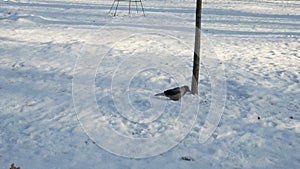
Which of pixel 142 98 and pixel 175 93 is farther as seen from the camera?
pixel 142 98

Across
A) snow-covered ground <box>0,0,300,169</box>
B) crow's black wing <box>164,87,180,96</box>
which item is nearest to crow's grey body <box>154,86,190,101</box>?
crow's black wing <box>164,87,180,96</box>

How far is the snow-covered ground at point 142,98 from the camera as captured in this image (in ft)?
14.0

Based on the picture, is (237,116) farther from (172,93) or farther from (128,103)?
(128,103)

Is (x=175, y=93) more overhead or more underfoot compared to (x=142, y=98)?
more overhead

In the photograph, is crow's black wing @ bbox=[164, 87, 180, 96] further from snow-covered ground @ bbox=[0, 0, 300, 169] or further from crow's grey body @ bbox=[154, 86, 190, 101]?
snow-covered ground @ bbox=[0, 0, 300, 169]

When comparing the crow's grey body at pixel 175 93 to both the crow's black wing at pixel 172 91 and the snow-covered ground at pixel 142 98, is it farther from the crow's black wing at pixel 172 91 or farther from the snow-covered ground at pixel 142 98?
the snow-covered ground at pixel 142 98

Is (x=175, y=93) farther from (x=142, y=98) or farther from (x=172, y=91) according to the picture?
(x=142, y=98)

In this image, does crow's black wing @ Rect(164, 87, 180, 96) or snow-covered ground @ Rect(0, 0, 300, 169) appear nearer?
snow-covered ground @ Rect(0, 0, 300, 169)

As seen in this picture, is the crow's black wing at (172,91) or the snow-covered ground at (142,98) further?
the crow's black wing at (172,91)

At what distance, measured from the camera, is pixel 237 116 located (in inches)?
206

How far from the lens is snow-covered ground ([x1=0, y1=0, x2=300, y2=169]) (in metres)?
4.25

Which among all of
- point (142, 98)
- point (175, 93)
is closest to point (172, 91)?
point (175, 93)

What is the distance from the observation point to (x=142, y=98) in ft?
19.1

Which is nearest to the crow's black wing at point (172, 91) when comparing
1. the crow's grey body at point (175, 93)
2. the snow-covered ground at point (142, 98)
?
the crow's grey body at point (175, 93)
